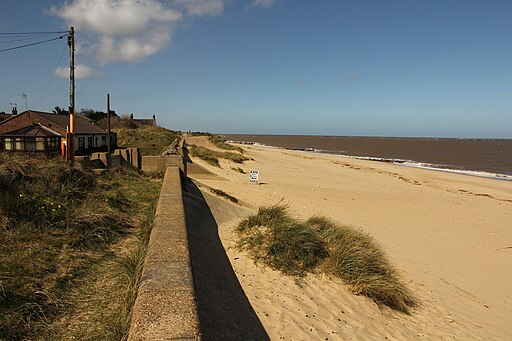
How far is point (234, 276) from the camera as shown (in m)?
5.27

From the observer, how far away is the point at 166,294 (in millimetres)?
2926

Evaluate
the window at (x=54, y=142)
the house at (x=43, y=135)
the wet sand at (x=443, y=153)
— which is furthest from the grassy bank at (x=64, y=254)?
the wet sand at (x=443, y=153)

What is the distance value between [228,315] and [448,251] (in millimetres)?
7426

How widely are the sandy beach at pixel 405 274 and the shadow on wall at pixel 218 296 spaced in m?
0.16

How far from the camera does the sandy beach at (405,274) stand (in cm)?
464

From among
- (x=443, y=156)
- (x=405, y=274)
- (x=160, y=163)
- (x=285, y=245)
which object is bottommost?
(x=405, y=274)

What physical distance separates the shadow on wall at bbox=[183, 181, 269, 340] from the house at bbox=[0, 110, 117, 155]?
19899mm

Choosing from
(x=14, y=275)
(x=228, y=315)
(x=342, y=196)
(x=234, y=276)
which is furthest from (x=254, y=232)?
(x=342, y=196)

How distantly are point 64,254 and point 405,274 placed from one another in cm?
637

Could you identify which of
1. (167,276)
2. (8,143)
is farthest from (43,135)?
(167,276)


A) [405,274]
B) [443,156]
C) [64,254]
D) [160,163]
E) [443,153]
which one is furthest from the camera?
[443,153]

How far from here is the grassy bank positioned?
301cm

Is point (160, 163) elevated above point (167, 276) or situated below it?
above

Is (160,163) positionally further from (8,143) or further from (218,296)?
(8,143)
